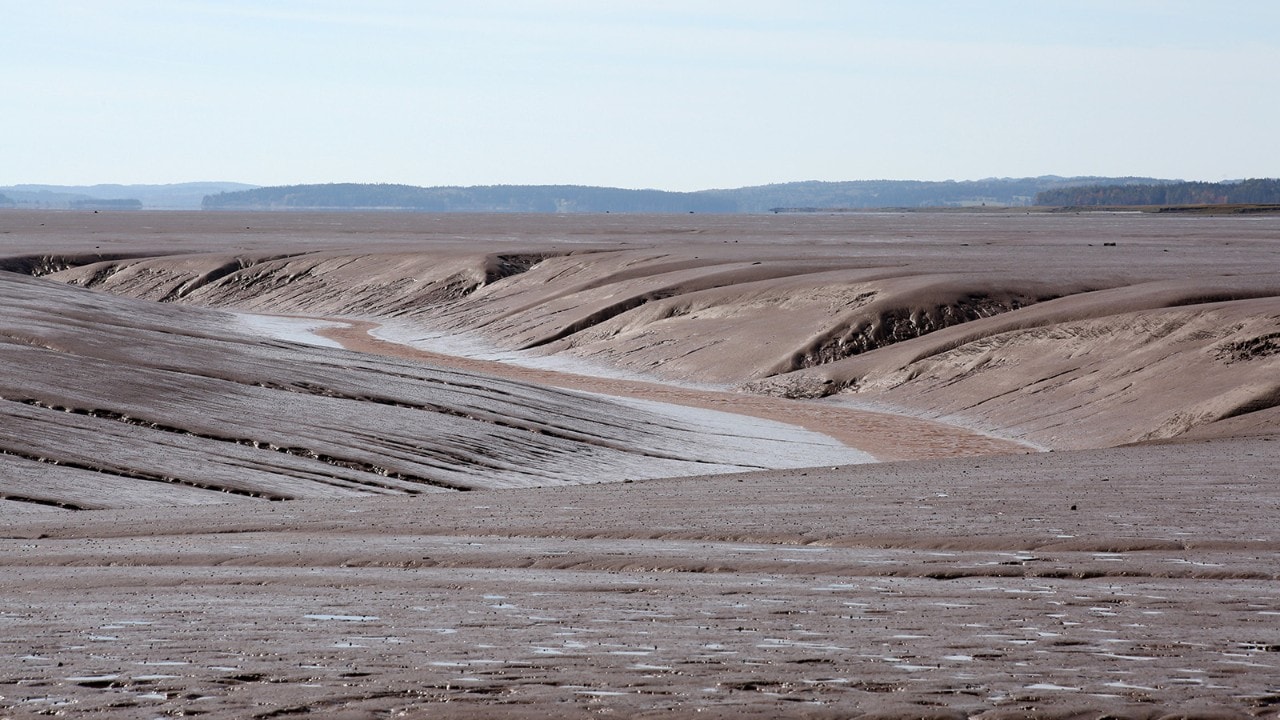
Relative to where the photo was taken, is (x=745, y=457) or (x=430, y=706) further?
(x=745, y=457)

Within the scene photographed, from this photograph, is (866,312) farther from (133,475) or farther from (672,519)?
(672,519)

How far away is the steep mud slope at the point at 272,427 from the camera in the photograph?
1330 cm

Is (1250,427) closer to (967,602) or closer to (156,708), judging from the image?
(967,602)

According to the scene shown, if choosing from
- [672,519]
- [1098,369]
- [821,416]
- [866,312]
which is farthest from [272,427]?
[866,312]

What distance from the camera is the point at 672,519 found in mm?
11070

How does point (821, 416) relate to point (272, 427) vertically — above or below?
below

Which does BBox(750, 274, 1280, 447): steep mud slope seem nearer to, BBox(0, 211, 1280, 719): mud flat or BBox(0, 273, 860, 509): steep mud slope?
BBox(0, 211, 1280, 719): mud flat

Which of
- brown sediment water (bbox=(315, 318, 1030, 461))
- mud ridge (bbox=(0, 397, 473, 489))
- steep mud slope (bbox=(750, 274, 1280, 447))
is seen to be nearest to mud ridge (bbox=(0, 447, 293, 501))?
mud ridge (bbox=(0, 397, 473, 489))

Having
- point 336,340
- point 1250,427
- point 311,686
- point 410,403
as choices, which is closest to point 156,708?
point 311,686

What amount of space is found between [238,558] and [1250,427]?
40.8 feet

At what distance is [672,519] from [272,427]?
253 inches

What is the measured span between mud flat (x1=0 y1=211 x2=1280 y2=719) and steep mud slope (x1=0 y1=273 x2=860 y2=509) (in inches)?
2.6

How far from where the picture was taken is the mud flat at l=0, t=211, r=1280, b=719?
6086 mm

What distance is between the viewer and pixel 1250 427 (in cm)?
1775
